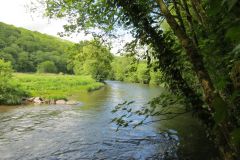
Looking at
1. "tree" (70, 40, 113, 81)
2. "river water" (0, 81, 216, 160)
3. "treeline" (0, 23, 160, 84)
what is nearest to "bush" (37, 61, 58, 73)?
"treeline" (0, 23, 160, 84)

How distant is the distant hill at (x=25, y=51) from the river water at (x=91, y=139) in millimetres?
103911

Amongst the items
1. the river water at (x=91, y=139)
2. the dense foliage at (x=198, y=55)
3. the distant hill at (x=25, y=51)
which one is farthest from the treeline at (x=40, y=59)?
the dense foliage at (x=198, y=55)

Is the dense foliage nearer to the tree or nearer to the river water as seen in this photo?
the tree

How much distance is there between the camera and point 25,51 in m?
144

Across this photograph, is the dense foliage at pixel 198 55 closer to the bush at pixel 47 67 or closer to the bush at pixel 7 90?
the bush at pixel 7 90

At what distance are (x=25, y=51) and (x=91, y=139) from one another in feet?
451

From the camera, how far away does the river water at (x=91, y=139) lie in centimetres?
1263

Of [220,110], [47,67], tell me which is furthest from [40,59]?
[220,110]

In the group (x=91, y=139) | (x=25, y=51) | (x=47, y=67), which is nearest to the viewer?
(x=91, y=139)

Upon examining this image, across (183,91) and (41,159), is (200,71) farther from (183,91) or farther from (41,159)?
(41,159)

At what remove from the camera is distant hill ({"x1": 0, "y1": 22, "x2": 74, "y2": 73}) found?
128 meters

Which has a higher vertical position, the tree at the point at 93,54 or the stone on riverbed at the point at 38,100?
the tree at the point at 93,54

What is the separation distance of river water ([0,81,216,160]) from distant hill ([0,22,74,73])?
4091 inches

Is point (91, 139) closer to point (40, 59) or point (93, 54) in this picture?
point (93, 54)
